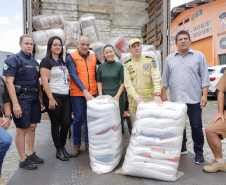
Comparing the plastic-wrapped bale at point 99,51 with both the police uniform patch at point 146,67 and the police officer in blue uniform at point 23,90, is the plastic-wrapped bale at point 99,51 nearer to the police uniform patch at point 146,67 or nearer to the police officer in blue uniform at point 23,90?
the police uniform patch at point 146,67

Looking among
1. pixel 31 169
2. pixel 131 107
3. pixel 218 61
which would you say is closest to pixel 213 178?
pixel 131 107

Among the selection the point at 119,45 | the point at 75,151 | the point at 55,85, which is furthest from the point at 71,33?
the point at 75,151

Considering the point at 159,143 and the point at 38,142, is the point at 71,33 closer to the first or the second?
the point at 38,142

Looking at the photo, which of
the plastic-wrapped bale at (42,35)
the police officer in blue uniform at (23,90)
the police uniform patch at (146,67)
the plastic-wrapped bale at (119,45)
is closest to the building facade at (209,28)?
the plastic-wrapped bale at (119,45)

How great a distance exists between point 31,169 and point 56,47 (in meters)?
1.43

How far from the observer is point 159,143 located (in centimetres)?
200

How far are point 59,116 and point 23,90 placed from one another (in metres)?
0.53

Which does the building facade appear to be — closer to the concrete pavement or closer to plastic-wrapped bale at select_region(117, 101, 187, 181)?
the concrete pavement

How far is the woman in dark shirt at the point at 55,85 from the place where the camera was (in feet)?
7.89

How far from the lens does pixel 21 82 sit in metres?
2.27

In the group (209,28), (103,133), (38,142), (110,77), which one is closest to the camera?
(103,133)

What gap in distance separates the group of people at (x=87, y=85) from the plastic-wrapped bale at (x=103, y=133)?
31 centimetres

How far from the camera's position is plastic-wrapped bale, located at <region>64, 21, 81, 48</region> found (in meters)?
3.93

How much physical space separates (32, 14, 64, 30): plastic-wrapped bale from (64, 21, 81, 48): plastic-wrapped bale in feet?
0.42
